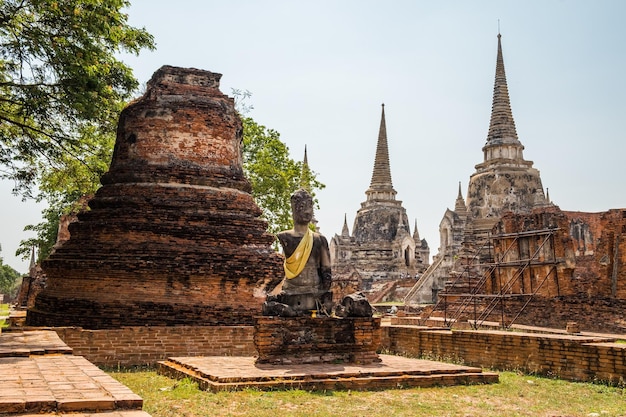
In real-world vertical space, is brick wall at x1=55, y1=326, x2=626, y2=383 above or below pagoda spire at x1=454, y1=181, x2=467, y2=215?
below

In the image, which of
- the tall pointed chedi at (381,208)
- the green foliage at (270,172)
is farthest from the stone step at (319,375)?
the tall pointed chedi at (381,208)

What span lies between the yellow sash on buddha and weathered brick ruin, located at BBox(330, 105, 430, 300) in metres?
30.4

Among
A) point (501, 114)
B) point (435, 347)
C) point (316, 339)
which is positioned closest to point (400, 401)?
point (316, 339)

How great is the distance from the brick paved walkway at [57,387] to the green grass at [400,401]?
2.88ft

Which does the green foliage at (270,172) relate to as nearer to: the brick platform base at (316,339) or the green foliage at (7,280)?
the brick platform base at (316,339)

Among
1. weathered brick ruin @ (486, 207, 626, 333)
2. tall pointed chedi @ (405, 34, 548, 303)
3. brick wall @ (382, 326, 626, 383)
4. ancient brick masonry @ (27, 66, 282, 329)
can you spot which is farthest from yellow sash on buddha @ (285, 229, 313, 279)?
tall pointed chedi @ (405, 34, 548, 303)

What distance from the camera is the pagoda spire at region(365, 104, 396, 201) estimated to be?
44500 millimetres

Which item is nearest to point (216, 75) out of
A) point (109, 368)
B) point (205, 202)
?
point (205, 202)

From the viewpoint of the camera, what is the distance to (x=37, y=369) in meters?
5.18

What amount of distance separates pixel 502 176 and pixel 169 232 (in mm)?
26862

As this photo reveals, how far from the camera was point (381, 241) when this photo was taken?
139 ft

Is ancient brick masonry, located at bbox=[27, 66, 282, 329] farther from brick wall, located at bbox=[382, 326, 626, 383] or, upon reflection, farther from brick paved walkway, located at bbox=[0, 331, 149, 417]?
brick paved walkway, located at bbox=[0, 331, 149, 417]

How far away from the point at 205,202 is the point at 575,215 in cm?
2578

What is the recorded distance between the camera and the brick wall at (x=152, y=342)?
30.5 ft
